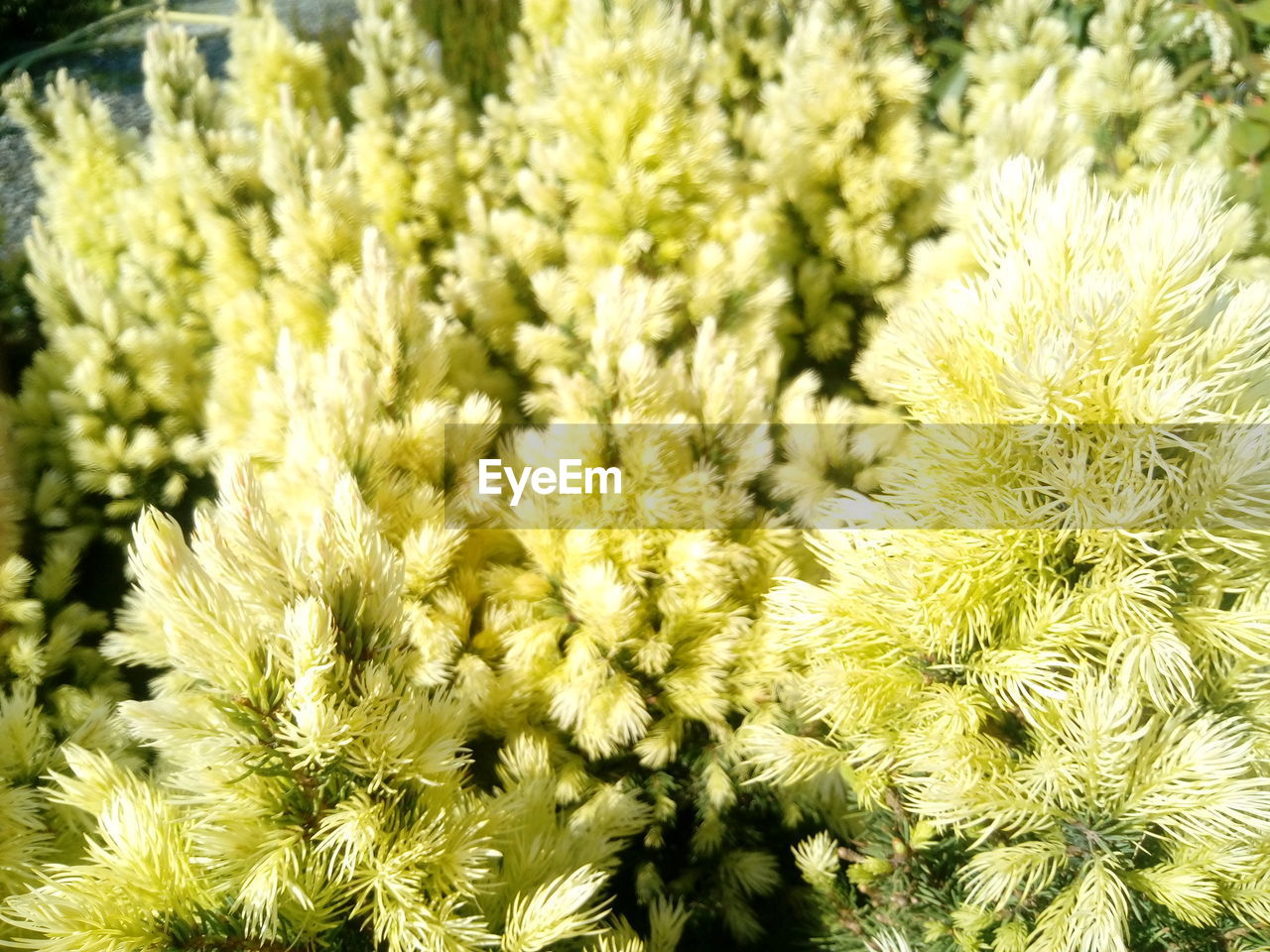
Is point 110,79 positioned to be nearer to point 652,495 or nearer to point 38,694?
point 38,694

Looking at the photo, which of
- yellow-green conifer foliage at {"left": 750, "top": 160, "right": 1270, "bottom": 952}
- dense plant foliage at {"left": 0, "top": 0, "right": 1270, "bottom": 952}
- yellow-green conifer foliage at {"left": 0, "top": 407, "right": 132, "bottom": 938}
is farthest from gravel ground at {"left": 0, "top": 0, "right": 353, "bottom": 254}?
yellow-green conifer foliage at {"left": 750, "top": 160, "right": 1270, "bottom": 952}

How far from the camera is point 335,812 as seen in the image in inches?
13.5

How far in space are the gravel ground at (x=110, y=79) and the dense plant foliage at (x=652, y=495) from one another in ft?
0.10

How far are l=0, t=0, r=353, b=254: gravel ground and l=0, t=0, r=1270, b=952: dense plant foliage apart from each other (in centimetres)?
3

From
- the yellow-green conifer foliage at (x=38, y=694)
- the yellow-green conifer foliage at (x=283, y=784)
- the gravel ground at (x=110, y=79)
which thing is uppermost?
the gravel ground at (x=110, y=79)

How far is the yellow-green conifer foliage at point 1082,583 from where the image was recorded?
0.36 meters

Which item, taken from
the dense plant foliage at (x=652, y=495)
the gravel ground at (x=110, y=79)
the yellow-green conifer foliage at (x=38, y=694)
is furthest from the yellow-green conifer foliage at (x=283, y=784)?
the gravel ground at (x=110, y=79)

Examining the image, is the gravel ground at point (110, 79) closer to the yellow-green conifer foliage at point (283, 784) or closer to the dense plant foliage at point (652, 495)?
the dense plant foliage at point (652, 495)

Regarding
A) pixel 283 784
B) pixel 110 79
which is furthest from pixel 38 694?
pixel 110 79

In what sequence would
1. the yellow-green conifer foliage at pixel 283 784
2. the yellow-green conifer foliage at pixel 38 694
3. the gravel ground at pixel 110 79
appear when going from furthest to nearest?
the gravel ground at pixel 110 79 → the yellow-green conifer foliage at pixel 38 694 → the yellow-green conifer foliage at pixel 283 784

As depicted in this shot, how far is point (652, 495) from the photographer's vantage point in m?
0.57

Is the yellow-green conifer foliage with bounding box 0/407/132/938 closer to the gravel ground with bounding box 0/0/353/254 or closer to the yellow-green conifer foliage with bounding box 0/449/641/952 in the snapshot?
the yellow-green conifer foliage with bounding box 0/449/641/952

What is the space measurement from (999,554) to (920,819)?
0.64 feet

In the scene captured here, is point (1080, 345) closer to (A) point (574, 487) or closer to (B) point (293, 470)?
(A) point (574, 487)
